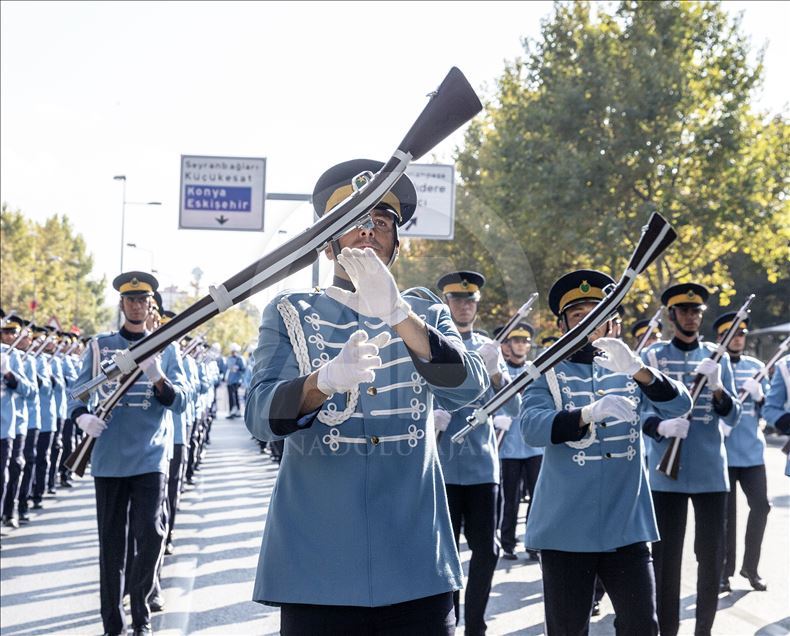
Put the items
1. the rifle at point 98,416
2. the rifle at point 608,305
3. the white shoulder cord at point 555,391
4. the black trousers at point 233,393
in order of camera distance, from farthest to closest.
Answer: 1. the black trousers at point 233,393
2. the rifle at point 98,416
3. the white shoulder cord at point 555,391
4. the rifle at point 608,305

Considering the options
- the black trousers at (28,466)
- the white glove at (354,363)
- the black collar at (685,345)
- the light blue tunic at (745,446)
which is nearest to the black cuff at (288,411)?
the white glove at (354,363)

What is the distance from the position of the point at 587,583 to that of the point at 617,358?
103 cm

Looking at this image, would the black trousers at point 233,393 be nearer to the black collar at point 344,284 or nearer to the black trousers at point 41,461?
the black trousers at point 41,461

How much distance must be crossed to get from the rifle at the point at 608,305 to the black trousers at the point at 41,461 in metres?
9.64

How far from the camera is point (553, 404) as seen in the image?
17.0ft

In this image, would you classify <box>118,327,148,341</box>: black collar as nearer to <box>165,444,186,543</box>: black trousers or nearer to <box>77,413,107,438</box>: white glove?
<box>77,413,107,438</box>: white glove

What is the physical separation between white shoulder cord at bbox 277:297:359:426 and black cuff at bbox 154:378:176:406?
3.84m

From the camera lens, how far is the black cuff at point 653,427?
6590 mm

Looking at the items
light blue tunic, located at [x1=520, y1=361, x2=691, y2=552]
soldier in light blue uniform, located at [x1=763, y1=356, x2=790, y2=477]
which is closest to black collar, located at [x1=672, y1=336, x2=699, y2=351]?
soldier in light blue uniform, located at [x1=763, y1=356, x2=790, y2=477]

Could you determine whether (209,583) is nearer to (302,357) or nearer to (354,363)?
(302,357)

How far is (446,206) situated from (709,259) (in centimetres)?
1146

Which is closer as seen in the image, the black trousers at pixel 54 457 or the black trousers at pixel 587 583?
the black trousers at pixel 587 583

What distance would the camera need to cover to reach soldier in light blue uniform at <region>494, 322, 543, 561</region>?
9.95 m

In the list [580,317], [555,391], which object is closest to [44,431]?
[555,391]
